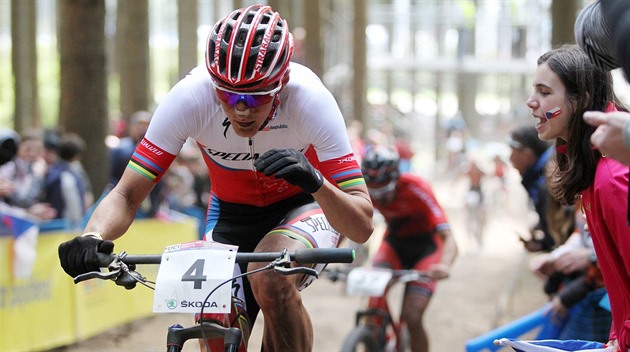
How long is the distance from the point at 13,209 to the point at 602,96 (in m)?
6.44

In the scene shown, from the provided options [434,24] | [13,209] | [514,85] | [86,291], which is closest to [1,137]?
[13,209]

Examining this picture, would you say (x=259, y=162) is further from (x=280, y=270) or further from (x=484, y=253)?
(x=484, y=253)

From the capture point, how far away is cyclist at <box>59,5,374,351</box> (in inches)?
154

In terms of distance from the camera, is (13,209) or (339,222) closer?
(339,222)

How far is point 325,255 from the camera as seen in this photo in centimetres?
346

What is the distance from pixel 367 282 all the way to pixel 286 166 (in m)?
4.31

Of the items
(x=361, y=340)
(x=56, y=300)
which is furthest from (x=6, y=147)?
(x=361, y=340)

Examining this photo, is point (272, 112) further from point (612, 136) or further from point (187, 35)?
point (187, 35)

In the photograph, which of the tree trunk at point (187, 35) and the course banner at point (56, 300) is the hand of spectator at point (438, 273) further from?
the tree trunk at point (187, 35)

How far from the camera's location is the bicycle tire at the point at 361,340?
282 inches

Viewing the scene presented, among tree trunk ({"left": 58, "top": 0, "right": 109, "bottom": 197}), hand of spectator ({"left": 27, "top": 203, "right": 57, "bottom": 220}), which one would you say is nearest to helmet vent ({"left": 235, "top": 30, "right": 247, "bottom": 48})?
hand of spectator ({"left": 27, "top": 203, "right": 57, "bottom": 220})

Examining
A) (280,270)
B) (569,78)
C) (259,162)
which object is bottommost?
(280,270)

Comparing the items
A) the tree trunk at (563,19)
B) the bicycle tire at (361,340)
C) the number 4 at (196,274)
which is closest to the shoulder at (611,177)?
the number 4 at (196,274)

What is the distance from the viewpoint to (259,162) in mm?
3457
